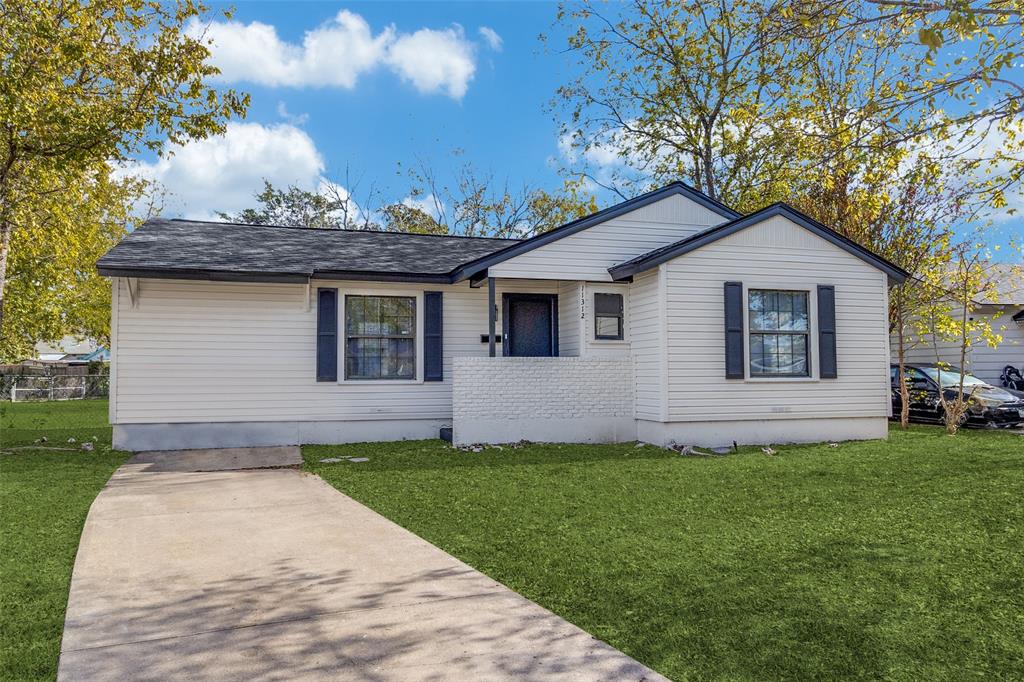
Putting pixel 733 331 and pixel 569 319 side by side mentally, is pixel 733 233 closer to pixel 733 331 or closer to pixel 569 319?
pixel 733 331

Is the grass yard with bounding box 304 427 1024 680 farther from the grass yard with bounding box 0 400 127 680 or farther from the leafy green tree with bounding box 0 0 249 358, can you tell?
→ the leafy green tree with bounding box 0 0 249 358

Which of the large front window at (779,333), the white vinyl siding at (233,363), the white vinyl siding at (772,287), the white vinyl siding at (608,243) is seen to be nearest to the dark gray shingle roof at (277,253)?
the white vinyl siding at (233,363)

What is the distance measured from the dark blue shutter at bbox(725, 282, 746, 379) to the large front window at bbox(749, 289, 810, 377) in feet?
1.10

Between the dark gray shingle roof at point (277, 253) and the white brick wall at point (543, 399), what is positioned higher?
the dark gray shingle roof at point (277, 253)

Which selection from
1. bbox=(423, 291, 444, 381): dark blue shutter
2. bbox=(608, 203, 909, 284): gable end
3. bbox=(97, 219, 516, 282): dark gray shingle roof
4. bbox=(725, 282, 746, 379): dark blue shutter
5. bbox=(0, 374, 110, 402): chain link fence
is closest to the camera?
bbox=(97, 219, 516, 282): dark gray shingle roof

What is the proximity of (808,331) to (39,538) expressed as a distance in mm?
10569

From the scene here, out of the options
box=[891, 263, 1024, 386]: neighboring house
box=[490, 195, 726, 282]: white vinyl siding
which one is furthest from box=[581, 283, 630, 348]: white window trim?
box=[891, 263, 1024, 386]: neighboring house

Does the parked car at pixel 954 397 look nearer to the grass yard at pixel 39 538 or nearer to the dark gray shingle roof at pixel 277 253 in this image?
the dark gray shingle roof at pixel 277 253

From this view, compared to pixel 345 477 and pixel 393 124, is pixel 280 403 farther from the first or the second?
pixel 393 124

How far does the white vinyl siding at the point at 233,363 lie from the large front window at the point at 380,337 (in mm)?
232

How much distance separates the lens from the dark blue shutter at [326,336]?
11.6m

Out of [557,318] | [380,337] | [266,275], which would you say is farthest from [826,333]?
[266,275]

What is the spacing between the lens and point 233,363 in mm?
11281

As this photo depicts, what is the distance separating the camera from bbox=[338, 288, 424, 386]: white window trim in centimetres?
1171
